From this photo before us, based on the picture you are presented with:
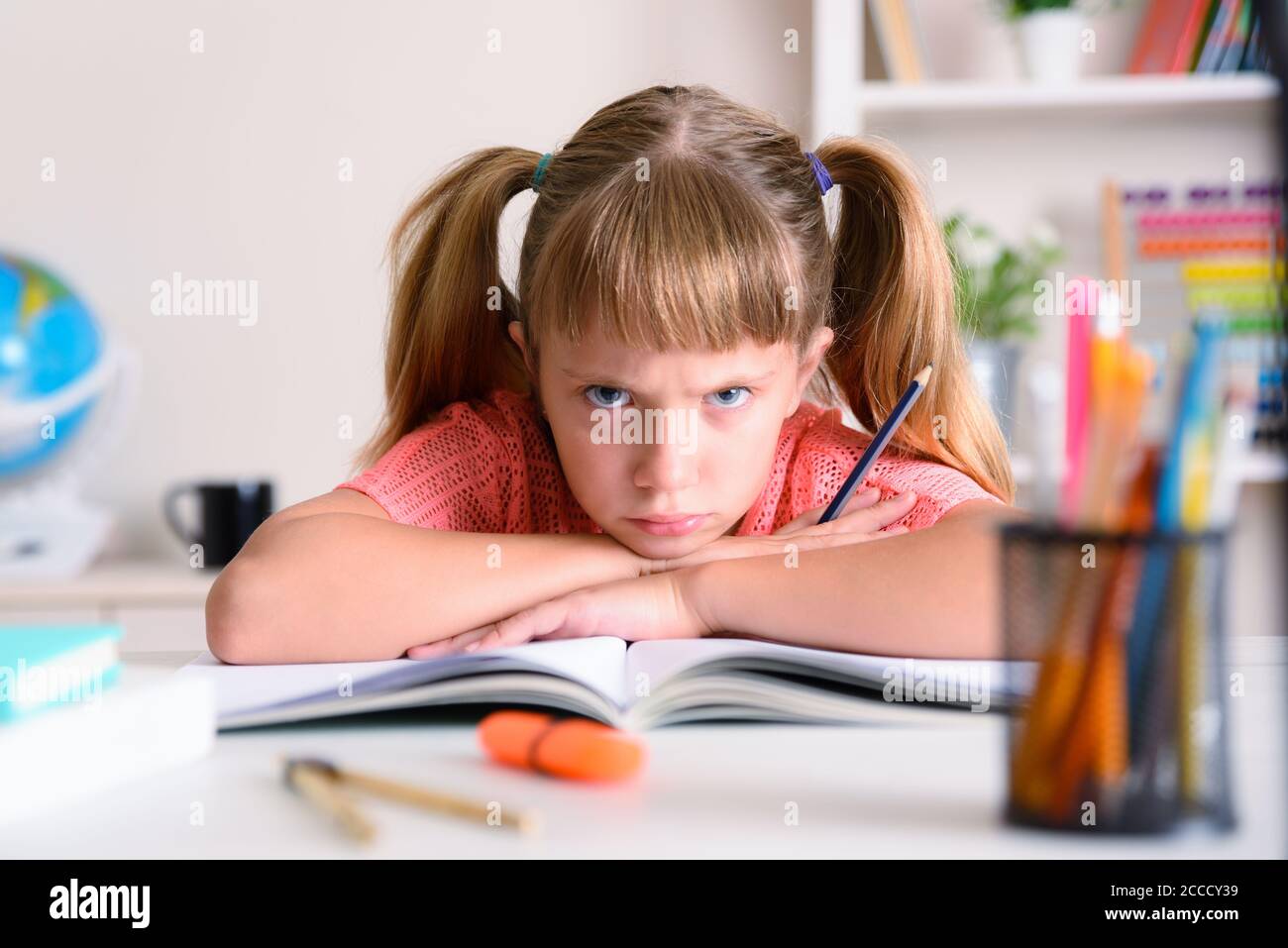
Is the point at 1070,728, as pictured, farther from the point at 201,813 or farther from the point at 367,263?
the point at 367,263

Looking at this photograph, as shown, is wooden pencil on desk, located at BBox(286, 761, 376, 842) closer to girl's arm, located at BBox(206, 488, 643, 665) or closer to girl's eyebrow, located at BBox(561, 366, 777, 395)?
girl's arm, located at BBox(206, 488, 643, 665)

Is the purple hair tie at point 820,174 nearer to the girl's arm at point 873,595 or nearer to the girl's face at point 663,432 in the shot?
the girl's face at point 663,432

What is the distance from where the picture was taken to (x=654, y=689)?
0.63 m

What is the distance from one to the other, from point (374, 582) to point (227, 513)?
129cm

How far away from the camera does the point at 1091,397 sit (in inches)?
16.2

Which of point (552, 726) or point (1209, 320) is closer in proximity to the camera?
point (1209, 320)

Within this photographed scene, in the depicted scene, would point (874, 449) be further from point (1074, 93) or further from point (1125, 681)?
point (1074, 93)

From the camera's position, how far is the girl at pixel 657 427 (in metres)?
0.82

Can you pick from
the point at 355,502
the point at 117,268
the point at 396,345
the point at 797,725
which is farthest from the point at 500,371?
the point at 117,268

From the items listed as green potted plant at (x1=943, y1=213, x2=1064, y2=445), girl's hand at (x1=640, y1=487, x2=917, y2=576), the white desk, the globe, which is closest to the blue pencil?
girl's hand at (x1=640, y1=487, x2=917, y2=576)

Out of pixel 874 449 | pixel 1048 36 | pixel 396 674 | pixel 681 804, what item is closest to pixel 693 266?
pixel 874 449

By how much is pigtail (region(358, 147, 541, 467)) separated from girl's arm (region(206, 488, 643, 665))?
11.8 inches

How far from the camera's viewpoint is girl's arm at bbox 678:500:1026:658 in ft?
2.56

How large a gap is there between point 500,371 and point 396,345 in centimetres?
10
